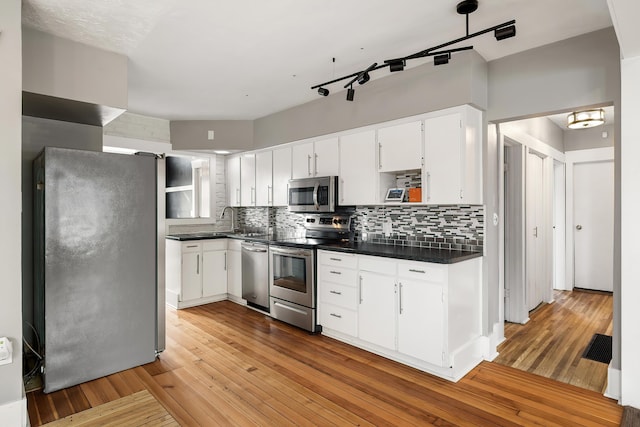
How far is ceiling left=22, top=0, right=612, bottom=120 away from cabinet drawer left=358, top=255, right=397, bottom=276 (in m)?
1.80

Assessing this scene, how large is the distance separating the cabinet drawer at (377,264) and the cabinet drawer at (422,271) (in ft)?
0.26

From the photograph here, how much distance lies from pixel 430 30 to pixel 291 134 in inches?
95.5

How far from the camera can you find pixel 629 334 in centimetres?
240

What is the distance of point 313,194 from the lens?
13.9 ft

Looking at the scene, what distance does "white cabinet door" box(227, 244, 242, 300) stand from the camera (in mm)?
4965

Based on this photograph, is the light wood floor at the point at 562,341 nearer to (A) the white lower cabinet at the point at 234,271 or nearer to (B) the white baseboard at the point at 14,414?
(A) the white lower cabinet at the point at 234,271

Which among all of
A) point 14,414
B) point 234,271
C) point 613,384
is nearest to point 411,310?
point 613,384

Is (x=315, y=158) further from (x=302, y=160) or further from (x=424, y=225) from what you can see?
(x=424, y=225)

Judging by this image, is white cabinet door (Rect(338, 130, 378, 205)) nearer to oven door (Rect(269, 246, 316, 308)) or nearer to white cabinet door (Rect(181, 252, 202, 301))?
oven door (Rect(269, 246, 316, 308))

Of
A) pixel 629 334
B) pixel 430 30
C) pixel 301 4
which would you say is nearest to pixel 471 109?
pixel 430 30

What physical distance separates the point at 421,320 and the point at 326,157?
84.7 inches

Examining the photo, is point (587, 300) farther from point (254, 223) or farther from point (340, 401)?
point (254, 223)

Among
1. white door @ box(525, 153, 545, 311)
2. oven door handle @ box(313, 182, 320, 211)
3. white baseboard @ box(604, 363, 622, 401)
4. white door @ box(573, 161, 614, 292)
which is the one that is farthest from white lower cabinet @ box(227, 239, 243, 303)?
white door @ box(573, 161, 614, 292)

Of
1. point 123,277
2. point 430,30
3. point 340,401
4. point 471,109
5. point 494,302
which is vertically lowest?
point 340,401
